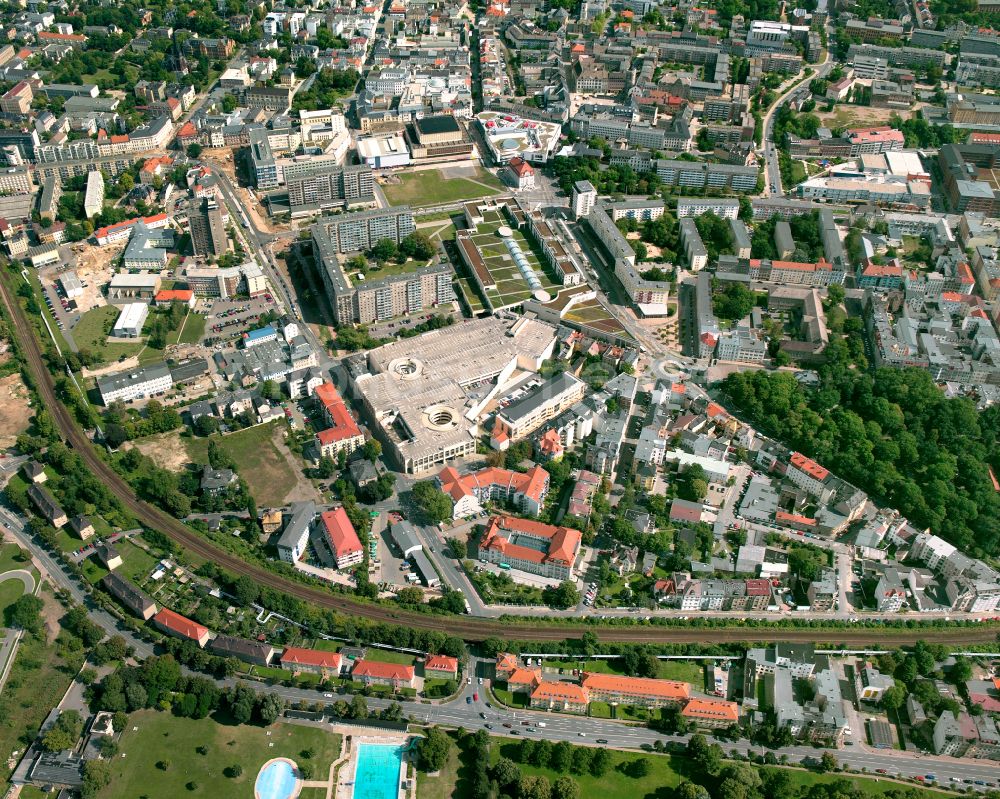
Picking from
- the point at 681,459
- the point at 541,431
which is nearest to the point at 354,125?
the point at 541,431

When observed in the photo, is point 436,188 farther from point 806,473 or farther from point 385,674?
point 385,674

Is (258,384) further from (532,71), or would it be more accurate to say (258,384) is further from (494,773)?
(532,71)

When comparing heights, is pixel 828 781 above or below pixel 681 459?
below

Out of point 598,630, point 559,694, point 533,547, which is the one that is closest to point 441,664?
point 559,694

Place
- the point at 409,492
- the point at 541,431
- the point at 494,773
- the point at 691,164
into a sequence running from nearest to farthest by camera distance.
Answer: the point at 494,773, the point at 409,492, the point at 541,431, the point at 691,164

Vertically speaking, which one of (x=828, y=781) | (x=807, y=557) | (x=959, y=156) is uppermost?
(x=959, y=156)

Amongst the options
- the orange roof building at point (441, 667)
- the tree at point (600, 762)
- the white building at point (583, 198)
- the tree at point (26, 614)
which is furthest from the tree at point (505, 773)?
the white building at point (583, 198)
